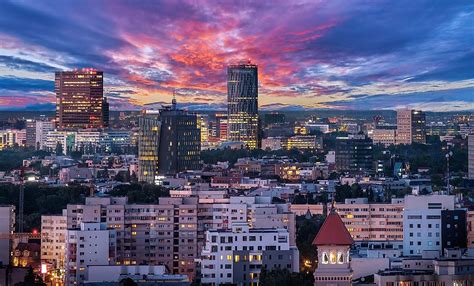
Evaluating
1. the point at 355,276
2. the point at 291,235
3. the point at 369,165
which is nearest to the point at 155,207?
the point at 291,235

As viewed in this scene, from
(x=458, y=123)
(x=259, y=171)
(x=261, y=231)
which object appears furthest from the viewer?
(x=458, y=123)

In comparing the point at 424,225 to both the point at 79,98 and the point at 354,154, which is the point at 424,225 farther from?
the point at 79,98

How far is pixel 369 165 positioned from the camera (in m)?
116

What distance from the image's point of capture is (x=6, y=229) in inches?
2141

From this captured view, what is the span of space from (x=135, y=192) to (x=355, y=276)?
29694mm

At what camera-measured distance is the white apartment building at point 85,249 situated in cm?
4456

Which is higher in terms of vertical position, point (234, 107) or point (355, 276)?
point (234, 107)

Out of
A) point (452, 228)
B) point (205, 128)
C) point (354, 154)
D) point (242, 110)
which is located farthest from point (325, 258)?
point (205, 128)

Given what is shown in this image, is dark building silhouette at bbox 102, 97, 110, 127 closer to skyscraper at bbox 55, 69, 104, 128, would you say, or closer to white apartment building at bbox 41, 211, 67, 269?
skyscraper at bbox 55, 69, 104, 128

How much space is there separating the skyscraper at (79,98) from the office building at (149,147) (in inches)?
2504

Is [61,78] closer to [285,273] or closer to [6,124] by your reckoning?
[6,124]

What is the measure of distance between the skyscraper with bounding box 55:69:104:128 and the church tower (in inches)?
5185

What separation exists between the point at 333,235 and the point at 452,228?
15.3 meters

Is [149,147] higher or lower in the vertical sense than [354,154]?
higher
